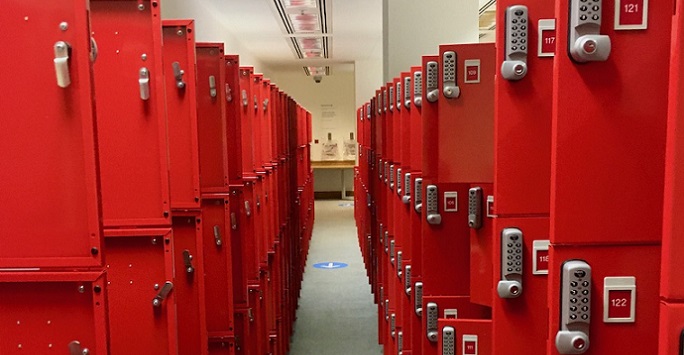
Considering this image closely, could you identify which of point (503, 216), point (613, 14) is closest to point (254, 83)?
point (503, 216)

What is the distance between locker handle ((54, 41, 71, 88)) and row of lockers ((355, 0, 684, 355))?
1.27 meters

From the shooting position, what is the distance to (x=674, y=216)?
1.22 m

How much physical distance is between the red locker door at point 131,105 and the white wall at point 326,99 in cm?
1270

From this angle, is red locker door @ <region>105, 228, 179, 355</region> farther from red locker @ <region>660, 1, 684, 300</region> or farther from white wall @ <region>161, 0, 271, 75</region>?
white wall @ <region>161, 0, 271, 75</region>

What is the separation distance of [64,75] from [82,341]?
743mm

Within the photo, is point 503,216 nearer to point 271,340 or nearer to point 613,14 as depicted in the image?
point 613,14

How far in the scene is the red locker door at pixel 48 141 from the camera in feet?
5.12

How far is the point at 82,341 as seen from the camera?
1.64 metres

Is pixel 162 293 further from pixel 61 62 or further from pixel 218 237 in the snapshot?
pixel 61 62

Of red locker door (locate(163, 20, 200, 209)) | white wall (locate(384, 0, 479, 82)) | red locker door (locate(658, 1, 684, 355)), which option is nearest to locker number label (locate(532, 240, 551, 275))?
red locker door (locate(658, 1, 684, 355))

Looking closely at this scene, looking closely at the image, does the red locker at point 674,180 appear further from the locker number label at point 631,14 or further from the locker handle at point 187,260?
the locker handle at point 187,260

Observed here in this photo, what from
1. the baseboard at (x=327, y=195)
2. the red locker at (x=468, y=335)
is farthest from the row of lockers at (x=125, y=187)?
the baseboard at (x=327, y=195)

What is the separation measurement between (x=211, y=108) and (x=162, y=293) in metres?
1.10

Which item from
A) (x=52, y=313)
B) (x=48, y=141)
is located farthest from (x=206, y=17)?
(x=52, y=313)
